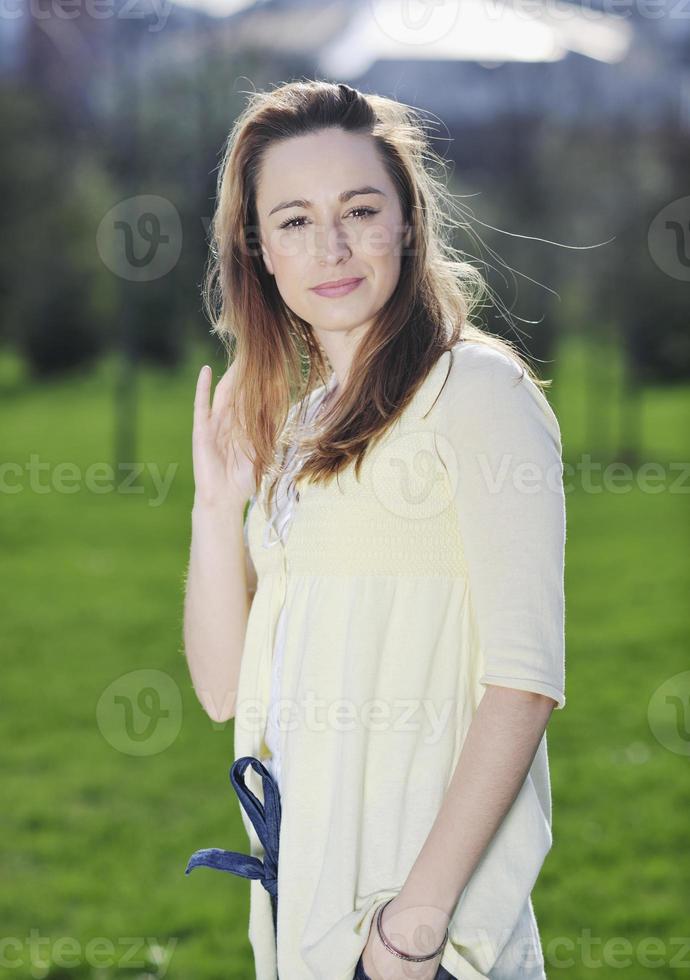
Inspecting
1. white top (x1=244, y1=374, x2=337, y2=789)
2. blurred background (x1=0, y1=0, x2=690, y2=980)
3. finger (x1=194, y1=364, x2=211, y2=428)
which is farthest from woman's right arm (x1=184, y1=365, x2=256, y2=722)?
blurred background (x1=0, y1=0, x2=690, y2=980)

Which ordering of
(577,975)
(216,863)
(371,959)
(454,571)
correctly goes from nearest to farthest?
(371,959) < (454,571) < (216,863) < (577,975)

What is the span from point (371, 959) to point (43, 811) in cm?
370

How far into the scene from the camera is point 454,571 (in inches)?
62.7

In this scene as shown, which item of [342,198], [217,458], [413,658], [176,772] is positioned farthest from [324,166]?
[176,772]

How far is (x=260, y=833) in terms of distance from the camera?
1.71m

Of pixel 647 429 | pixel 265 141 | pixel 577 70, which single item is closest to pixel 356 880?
pixel 265 141

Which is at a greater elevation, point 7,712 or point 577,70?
point 577,70

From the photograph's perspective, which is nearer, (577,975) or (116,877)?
(577,975)

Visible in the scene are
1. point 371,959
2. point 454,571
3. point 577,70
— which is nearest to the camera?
point 371,959

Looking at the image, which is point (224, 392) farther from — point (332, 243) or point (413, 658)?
point (413, 658)

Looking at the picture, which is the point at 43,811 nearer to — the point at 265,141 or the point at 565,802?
the point at 565,802

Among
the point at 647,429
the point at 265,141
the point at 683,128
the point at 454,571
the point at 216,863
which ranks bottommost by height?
the point at 647,429

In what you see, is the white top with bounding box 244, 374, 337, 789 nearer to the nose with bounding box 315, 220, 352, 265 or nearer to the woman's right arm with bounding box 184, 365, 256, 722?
the woman's right arm with bounding box 184, 365, 256, 722

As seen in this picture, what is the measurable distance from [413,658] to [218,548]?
0.49 m
